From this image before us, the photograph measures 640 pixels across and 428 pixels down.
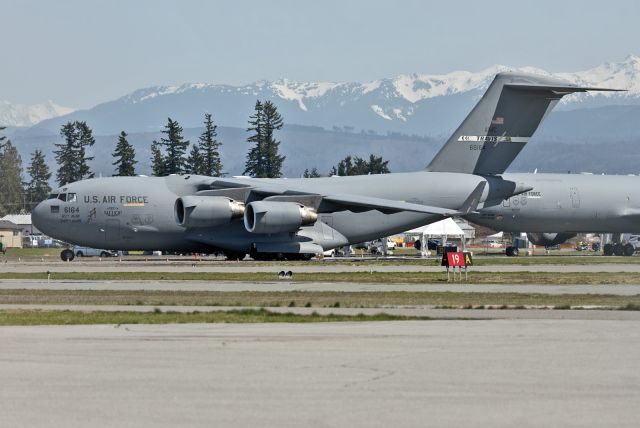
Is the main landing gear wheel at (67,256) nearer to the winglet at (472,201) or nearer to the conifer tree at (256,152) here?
the winglet at (472,201)

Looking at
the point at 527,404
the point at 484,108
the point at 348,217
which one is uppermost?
the point at 484,108

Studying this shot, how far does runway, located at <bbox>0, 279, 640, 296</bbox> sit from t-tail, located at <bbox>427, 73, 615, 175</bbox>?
2383cm

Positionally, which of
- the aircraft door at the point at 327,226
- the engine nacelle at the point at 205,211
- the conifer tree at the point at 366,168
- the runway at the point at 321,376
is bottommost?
the runway at the point at 321,376

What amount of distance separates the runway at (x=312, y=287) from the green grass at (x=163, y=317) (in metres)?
9.77

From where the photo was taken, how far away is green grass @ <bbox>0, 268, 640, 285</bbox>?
4088 centimetres

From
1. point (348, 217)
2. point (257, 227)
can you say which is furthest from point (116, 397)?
point (348, 217)

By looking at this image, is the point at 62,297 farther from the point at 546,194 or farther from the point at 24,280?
the point at 546,194

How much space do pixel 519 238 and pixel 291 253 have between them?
7452 centimetres

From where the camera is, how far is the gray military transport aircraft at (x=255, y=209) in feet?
178

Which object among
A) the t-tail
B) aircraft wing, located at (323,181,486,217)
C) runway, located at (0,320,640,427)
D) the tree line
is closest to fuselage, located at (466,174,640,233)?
the t-tail

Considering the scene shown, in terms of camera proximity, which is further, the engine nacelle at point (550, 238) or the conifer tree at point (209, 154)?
the conifer tree at point (209, 154)

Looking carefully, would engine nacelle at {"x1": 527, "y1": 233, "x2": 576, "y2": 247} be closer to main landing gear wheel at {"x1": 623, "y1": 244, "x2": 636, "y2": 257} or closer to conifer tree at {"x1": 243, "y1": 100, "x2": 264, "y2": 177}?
main landing gear wheel at {"x1": 623, "y1": 244, "x2": 636, "y2": 257}

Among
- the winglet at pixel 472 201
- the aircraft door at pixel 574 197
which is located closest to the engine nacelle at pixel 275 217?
the winglet at pixel 472 201

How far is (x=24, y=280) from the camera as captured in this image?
137 ft
